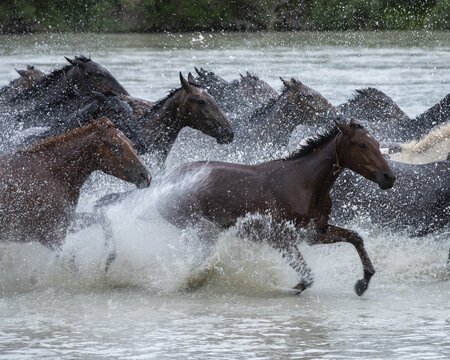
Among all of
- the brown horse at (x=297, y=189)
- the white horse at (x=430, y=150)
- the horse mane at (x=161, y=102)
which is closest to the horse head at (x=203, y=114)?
the horse mane at (x=161, y=102)

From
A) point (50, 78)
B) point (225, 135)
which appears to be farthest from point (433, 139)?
point (50, 78)

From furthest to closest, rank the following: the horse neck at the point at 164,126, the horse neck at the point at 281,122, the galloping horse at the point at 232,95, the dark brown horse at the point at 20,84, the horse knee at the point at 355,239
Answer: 1. the dark brown horse at the point at 20,84
2. the galloping horse at the point at 232,95
3. the horse neck at the point at 281,122
4. the horse neck at the point at 164,126
5. the horse knee at the point at 355,239

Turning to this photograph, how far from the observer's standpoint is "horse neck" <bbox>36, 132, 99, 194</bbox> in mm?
6957

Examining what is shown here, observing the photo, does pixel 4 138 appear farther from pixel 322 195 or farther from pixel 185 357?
pixel 185 357

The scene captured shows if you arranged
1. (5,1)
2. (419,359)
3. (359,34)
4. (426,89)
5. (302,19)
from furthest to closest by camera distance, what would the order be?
1. (5,1)
2. (302,19)
3. (359,34)
4. (426,89)
5. (419,359)

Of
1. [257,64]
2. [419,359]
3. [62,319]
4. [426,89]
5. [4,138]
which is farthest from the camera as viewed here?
[257,64]

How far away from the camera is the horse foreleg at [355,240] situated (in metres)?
6.90

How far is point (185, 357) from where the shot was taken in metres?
5.57

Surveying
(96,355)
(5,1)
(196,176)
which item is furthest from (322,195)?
(5,1)

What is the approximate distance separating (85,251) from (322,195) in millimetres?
1565

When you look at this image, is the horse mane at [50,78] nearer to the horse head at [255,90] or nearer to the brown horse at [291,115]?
the brown horse at [291,115]

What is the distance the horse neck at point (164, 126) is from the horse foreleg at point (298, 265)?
6.26 ft

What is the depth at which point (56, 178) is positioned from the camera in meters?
6.96

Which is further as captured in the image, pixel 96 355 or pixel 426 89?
pixel 426 89
